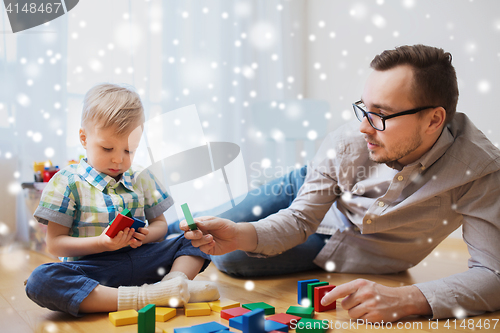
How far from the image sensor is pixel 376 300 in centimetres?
87

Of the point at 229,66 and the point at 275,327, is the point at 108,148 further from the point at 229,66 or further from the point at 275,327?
the point at 229,66

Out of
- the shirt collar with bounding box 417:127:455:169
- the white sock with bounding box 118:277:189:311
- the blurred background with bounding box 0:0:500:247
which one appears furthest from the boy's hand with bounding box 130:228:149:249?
the blurred background with bounding box 0:0:500:247

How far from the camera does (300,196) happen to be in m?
1.29

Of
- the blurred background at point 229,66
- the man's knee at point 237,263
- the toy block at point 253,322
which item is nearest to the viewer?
the toy block at point 253,322

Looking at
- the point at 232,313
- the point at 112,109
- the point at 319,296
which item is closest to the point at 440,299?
the point at 319,296

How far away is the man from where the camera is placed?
0.92 m

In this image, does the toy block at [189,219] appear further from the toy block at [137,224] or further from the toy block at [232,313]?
the toy block at [232,313]

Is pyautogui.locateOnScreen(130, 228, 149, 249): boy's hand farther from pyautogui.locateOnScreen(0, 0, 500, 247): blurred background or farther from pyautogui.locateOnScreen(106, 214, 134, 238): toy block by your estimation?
pyautogui.locateOnScreen(0, 0, 500, 247): blurred background

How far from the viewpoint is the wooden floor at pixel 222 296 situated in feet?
2.85

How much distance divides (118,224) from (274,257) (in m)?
0.61

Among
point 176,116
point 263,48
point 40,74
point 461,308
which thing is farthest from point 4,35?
point 461,308

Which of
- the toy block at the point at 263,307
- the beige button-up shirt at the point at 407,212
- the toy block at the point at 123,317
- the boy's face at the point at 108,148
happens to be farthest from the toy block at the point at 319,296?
the boy's face at the point at 108,148

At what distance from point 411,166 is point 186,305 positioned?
2.23 ft

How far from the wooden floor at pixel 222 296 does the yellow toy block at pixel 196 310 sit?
0.02 meters
